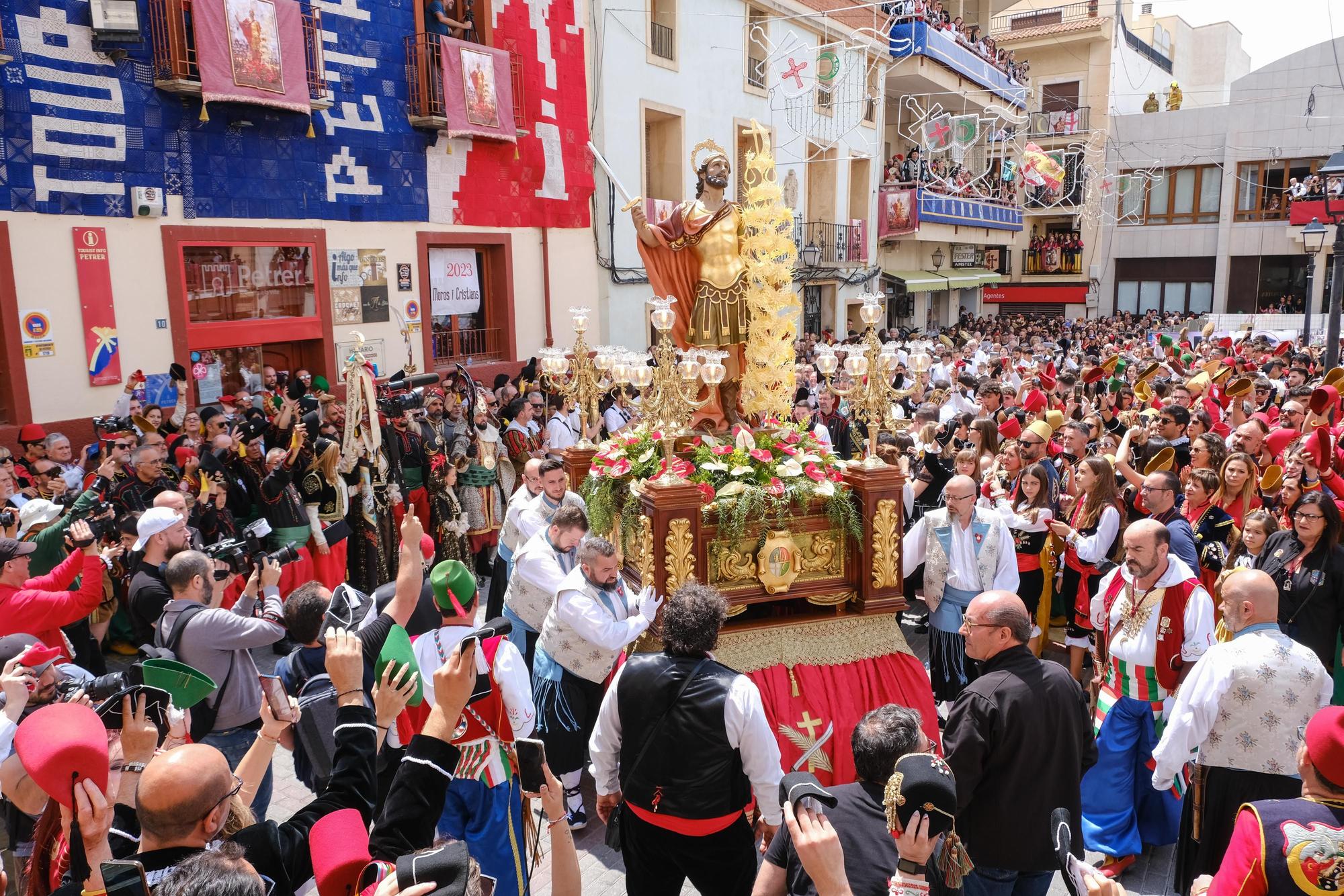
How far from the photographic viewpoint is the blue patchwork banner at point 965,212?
2589 cm

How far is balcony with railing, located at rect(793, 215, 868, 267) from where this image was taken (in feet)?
70.8

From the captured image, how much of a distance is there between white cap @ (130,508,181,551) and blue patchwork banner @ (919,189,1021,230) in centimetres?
2370

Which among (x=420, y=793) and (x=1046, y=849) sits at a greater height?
(x=420, y=793)

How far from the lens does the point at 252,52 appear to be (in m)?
10.5

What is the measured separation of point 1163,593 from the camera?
434cm

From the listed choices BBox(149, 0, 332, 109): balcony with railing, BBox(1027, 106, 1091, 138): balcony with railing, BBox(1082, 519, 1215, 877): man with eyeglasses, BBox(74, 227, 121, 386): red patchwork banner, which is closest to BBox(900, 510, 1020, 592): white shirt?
BBox(1082, 519, 1215, 877): man with eyeglasses

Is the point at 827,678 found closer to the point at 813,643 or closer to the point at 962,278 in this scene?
the point at 813,643

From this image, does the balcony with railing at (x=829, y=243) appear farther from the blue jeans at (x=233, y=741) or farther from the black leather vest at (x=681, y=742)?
the black leather vest at (x=681, y=742)

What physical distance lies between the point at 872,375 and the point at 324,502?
4.67 m

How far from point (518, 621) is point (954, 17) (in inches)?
1198

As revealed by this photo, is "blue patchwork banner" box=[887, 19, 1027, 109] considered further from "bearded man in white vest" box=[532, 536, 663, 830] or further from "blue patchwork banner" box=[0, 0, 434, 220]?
"bearded man in white vest" box=[532, 536, 663, 830]

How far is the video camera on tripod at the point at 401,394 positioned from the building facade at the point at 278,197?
141 inches

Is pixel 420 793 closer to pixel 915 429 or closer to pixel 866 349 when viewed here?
pixel 866 349

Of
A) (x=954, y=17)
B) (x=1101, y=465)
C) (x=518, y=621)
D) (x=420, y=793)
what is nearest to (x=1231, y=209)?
(x=954, y=17)
